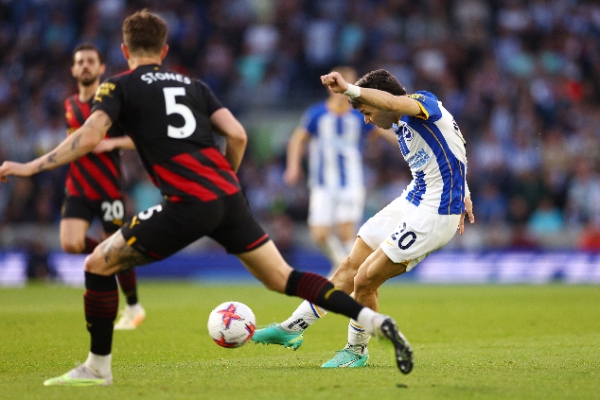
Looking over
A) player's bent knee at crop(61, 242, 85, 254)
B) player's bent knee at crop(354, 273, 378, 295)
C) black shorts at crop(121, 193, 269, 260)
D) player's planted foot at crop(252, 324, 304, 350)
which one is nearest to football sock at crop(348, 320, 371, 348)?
player's bent knee at crop(354, 273, 378, 295)

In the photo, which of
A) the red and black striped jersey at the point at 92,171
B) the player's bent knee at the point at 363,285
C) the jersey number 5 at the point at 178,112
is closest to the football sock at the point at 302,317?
the player's bent knee at the point at 363,285

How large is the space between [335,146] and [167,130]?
8.46 meters

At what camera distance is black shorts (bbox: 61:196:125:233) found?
945cm

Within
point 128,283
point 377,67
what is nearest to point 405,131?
point 128,283

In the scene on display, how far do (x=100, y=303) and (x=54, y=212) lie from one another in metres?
15.3

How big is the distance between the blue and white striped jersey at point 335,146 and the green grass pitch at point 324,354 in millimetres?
2002

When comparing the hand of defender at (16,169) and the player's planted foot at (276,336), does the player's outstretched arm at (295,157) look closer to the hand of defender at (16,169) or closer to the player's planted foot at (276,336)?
the player's planted foot at (276,336)

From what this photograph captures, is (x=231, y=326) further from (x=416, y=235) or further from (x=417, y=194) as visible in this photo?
(x=417, y=194)

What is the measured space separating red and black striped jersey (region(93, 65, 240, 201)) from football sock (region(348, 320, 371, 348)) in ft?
5.95

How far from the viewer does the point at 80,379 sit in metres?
5.57

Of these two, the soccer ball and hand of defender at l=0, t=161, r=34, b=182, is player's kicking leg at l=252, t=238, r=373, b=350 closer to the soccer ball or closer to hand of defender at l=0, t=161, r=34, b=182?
the soccer ball

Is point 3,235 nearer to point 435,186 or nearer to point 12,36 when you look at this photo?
point 12,36

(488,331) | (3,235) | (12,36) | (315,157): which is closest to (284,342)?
(488,331)

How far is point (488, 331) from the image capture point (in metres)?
9.46
